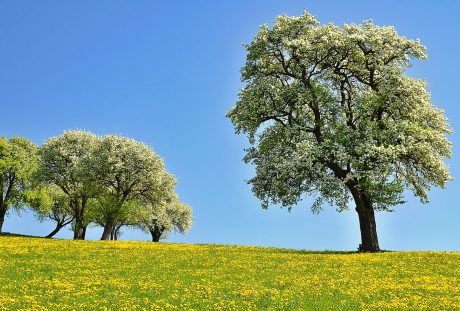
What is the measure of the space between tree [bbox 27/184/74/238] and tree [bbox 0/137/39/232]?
1973mm

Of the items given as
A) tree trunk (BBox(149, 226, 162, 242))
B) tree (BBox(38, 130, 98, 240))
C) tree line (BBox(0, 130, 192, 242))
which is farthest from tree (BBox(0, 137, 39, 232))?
tree trunk (BBox(149, 226, 162, 242))

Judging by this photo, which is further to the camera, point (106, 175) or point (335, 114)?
point (106, 175)

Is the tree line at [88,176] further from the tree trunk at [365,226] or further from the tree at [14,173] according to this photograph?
the tree trunk at [365,226]

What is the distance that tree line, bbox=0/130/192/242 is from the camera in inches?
2756

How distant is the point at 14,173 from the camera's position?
8206cm

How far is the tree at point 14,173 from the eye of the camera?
8075 cm

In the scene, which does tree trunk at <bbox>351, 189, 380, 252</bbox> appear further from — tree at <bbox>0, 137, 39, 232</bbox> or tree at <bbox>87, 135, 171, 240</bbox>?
→ tree at <bbox>0, 137, 39, 232</bbox>

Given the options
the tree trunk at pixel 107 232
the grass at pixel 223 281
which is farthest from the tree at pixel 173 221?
the grass at pixel 223 281

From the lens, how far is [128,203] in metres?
70.2

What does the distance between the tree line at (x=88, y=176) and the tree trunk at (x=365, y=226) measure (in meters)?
32.3

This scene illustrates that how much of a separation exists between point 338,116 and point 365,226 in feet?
34.6

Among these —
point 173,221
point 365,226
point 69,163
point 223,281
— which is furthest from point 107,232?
point 223,281

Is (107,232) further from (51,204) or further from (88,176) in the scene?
(51,204)

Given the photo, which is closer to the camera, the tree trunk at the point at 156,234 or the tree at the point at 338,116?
the tree at the point at 338,116
